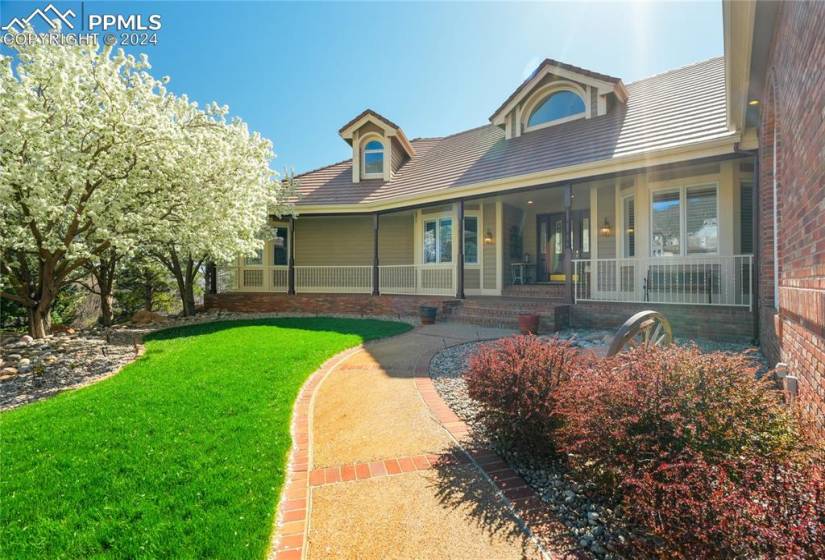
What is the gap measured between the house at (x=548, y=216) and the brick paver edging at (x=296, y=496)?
629 centimetres

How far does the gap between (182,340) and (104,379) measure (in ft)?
9.10

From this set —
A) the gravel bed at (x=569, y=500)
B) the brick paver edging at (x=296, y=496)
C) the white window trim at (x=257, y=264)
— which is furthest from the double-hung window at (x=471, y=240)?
the brick paver edging at (x=296, y=496)

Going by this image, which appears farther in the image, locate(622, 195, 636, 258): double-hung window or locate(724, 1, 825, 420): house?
locate(622, 195, 636, 258): double-hung window

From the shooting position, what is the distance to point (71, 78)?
6.44 meters

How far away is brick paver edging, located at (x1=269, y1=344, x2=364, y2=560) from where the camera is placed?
225cm

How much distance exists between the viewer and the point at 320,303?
538 inches

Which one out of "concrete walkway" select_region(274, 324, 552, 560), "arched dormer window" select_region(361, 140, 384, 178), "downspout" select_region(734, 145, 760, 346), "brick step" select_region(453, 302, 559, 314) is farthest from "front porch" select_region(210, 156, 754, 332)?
"concrete walkway" select_region(274, 324, 552, 560)

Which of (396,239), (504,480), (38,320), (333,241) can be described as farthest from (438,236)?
(504,480)

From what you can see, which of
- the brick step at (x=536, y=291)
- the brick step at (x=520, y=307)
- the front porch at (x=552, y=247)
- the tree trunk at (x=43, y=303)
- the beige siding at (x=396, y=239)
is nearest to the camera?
the tree trunk at (x=43, y=303)

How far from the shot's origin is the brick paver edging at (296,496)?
2.25 m

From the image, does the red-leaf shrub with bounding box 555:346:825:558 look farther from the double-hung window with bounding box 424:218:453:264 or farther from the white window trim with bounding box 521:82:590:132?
Result: the white window trim with bounding box 521:82:590:132

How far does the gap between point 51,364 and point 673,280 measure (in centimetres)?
1244

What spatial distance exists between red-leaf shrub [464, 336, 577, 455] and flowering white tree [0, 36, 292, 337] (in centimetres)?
699

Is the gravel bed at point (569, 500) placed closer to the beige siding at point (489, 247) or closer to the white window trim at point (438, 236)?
the beige siding at point (489, 247)
